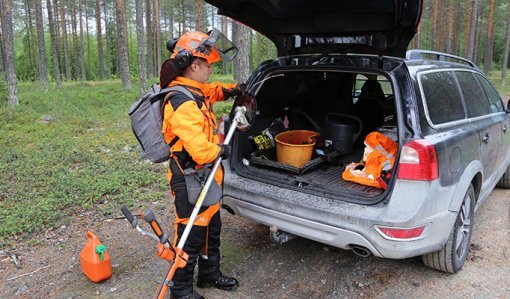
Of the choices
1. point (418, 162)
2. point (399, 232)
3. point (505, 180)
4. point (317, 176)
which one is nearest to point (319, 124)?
point (317, 176)

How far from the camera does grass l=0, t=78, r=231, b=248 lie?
14.3ft

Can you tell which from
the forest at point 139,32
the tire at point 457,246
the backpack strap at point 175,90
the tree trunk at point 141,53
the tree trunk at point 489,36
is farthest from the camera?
the tree trunk at point 489,36

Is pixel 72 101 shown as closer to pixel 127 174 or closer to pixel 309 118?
pixel 127 174

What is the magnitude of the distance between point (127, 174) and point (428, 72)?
13.6ft

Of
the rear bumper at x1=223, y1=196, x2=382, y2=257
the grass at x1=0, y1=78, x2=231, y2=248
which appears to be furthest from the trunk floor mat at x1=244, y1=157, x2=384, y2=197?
the grass at x1=0, y1=78, x2=231, y2=248

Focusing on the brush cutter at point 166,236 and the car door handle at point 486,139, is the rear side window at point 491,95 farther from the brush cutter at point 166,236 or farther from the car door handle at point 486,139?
the brush cutter at point 166,236

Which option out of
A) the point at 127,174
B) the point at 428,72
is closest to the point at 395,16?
the point at 428,72

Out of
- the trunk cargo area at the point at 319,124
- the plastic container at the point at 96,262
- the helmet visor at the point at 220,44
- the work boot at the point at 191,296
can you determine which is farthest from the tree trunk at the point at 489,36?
the plastic container at the point at 96,262

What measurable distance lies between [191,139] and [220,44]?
786 millimetres

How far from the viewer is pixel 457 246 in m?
3.00

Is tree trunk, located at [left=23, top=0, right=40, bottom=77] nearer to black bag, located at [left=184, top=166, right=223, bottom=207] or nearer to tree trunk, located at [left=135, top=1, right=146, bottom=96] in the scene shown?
tree trunk, located at [left=135, top=1, right=146, bottom=96]

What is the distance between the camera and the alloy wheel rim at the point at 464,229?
3.04 m

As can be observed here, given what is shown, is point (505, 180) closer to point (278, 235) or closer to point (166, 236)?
point (278, 235)

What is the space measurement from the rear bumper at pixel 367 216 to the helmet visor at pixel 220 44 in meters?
1.07
